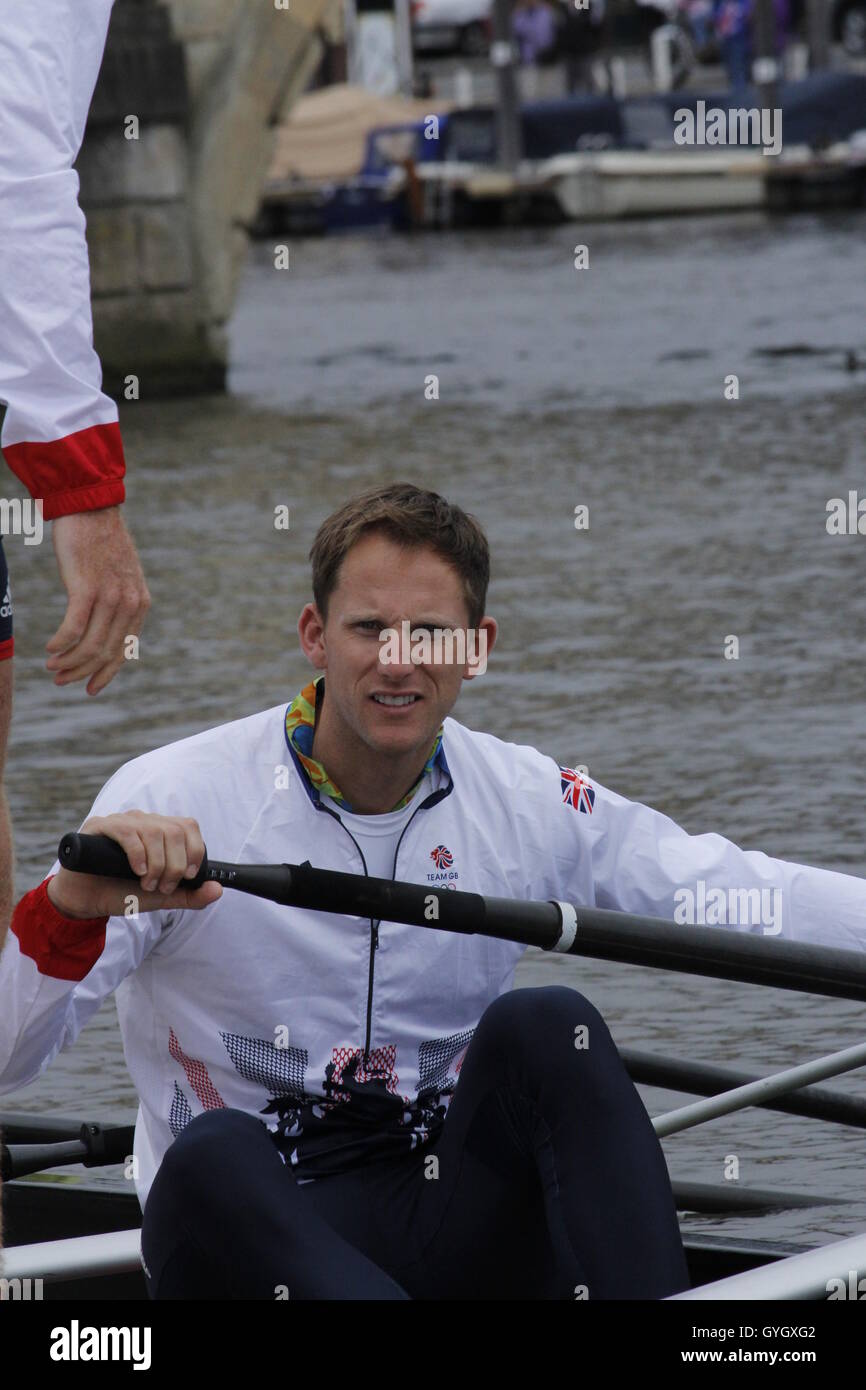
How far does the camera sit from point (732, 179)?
29.2 m

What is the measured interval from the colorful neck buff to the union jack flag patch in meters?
0.17

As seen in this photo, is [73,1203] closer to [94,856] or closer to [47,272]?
[94,856]

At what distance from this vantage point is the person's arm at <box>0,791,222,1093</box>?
279 centimetres

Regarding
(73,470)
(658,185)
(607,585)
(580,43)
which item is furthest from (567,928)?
(580,43)

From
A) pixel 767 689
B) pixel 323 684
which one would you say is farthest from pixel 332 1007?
pixel 767 689

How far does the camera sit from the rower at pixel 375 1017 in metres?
2.98

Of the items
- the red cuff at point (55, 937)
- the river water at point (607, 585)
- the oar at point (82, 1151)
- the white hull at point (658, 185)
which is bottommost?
the oar at point (82, 1151)

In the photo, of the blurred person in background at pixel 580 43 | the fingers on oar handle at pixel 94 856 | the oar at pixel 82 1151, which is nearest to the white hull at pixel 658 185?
the blurred person in background at pixel 580 43

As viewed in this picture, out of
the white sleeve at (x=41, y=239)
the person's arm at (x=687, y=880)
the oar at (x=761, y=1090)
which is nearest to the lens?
the white sleeve at (x=41, y=239)

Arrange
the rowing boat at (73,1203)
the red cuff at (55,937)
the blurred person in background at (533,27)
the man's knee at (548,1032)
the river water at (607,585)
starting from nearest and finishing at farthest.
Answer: the red cuff at (55,937) → the man's knee at (548,1032) → the rowing boat at (73,1203) → the river water at (607,585) → the blurred person in background at (533,27)

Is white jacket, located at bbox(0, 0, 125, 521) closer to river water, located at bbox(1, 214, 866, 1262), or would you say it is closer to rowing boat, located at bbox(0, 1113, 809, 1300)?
rowing boat, located at bbox(0, 1113, 809, 1300)

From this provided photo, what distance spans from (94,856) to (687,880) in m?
0.93

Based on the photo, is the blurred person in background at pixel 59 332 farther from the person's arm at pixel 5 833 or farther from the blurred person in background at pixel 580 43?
the blurred person in background at pixel 580 43
